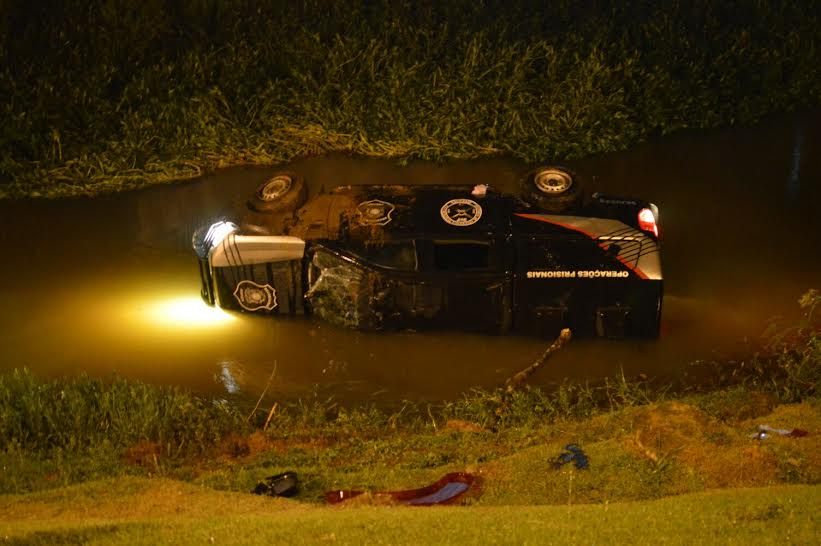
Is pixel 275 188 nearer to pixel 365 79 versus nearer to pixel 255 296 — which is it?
pixel 255 296

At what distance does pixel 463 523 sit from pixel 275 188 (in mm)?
6059

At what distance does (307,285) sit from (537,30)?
376 inches

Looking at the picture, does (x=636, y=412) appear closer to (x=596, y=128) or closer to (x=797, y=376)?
(x=797, y=376)

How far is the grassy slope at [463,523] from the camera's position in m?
6.30

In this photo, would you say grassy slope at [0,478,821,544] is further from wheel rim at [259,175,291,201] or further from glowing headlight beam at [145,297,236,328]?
wheel rim at [259,175,291,201]

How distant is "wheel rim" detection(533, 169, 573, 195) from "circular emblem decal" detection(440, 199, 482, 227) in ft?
2.34

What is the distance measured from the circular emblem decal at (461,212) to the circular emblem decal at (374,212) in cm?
57

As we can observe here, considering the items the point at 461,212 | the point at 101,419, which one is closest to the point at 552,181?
the point at 461,212

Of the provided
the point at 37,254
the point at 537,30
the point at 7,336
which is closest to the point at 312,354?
the point at 7,336

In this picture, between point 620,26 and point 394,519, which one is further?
point 620,26

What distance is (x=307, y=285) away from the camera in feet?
37.2

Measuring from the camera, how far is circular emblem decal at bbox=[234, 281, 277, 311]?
11.4m

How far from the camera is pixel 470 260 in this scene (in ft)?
36.1

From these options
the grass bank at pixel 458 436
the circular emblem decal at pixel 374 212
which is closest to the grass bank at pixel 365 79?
the circular emblem decal at pixel 374 212
